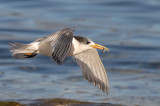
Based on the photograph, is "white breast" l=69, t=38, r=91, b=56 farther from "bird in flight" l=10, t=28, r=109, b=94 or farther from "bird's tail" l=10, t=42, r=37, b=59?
"bird's tail" l=10, t=42, r=37, b=59

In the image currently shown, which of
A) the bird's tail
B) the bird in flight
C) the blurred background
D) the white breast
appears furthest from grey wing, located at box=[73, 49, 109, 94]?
the bird's tail

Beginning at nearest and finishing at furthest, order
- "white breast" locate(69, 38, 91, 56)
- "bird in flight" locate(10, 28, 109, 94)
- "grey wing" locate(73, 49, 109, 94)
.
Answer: "bird in flight" locate(10, 28, 109, 94) → "white breast" locate(69, 38, 91, 56) → "grey wing" locate(73, 49, 109, 94)

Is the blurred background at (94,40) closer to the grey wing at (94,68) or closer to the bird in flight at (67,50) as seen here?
the bird in flight at (67,50)

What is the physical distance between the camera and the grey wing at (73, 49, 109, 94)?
239 inches

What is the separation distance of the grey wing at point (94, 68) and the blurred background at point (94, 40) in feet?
1.53

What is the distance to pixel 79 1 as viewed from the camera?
559 inches

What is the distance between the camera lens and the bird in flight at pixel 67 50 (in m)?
4.66

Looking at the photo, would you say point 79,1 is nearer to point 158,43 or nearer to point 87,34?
point 87,34

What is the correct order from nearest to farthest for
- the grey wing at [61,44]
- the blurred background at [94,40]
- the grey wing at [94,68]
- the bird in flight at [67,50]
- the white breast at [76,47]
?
the grey wing at [61,44]
the bird in flight at [67,50]
the white breast at [76,47]
the grey wing at [94,68]
the blurred background at [94,40]

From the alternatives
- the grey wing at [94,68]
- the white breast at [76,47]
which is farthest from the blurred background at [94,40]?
the grey wing at [94,68]

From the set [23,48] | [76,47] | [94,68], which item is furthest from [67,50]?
[94,68]

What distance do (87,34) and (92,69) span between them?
443cm

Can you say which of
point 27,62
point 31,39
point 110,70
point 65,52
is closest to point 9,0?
point 31,39

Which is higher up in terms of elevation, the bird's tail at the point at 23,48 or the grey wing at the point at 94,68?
the bird's tail at the point at 23,48
